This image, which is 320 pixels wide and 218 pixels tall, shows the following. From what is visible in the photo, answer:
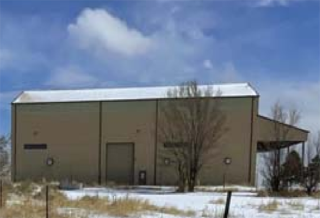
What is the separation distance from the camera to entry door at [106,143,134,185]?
201 ft

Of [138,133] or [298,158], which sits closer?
[298,158]

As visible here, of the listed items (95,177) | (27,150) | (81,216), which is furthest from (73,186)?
(81,216)

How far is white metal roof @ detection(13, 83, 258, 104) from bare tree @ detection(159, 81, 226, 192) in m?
3.29

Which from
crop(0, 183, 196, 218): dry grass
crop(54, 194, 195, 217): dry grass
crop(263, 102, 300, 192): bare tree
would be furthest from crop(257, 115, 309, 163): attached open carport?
crop(0, 183, 196, 218): dry grass

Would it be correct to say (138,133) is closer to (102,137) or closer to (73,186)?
(102,137)

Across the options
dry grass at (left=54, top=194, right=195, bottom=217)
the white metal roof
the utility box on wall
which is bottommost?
the utility box on wall

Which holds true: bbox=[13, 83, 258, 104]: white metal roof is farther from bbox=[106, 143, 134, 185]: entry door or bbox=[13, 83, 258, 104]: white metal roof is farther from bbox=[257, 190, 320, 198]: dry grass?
bbox=[257, 190, 320, 198]: dry grass

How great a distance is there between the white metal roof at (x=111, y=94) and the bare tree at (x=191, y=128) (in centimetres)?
329

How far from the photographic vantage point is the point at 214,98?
5519cm

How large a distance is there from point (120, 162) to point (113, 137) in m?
2.58

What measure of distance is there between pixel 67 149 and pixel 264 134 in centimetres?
2008

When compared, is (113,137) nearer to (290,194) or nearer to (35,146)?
(35,146)

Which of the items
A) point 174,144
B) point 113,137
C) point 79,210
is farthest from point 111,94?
point 79,210

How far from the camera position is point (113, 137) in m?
61.3
